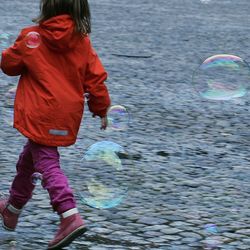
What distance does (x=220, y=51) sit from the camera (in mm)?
12414

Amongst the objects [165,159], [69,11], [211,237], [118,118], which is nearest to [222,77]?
[165,159]

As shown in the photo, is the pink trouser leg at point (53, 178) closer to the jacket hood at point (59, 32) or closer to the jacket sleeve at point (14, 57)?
the jacket sleeve at point (14, 57)

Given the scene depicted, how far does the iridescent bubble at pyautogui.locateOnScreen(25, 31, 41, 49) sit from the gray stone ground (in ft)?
3.11

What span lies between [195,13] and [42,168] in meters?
14.5

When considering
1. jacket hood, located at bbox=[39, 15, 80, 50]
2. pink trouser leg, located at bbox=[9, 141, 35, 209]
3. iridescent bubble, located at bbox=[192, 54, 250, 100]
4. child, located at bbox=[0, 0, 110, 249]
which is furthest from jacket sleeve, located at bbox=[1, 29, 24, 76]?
iridescent bubble, located at bbox=[192, 54, 250, 100]

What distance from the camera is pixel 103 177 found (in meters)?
5.11

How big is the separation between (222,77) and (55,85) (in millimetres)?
3597

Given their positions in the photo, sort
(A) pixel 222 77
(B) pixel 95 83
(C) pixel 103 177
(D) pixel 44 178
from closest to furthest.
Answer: (D) pixel 44 178 → (B) pixel 95 83 → (C) pixel 103 177 → (A) pixel 222 77

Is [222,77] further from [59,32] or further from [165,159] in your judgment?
[59,32]

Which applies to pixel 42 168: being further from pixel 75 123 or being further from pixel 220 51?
pixel 220 51

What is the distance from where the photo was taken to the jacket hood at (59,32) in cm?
412

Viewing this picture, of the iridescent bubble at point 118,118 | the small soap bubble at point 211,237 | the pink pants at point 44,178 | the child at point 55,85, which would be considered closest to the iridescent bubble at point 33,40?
the child at point 55,85

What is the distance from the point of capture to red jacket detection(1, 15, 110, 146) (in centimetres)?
412

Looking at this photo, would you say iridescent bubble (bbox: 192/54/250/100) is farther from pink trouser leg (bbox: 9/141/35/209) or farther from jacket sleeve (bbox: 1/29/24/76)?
jacket sleeve (bbox: 1/29/24/76)
